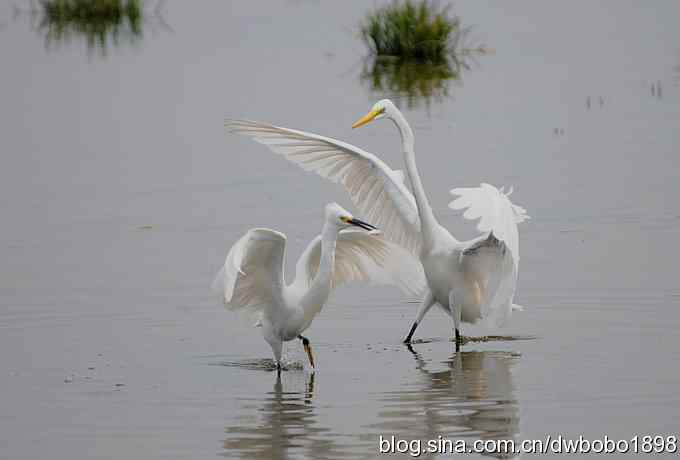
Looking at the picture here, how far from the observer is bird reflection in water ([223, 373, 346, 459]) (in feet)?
24.6

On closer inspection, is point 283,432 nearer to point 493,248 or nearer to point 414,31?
point 493,248


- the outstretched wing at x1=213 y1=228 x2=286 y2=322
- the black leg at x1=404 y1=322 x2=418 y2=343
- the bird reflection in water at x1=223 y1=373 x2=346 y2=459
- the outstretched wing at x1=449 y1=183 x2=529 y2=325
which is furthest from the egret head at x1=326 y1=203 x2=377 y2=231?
the black leg at x1=404 y1=322 x2=418 y2=343

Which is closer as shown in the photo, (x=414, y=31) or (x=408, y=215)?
(x=408, y=215)

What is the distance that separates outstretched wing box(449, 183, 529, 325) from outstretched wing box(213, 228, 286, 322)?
3.92 feet

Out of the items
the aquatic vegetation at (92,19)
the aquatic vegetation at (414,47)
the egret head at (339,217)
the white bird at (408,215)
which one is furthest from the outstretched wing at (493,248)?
the aquatic vegetation at (92,19)

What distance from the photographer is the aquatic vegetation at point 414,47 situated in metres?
24.0

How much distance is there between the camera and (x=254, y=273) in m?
9.11

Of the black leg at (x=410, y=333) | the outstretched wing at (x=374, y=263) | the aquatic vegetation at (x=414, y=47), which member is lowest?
the black leg at (x=410, y=333)

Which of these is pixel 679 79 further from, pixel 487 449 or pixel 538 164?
pixel 487 449

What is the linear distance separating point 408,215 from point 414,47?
15.4 m

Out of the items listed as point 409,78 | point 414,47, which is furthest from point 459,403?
point 414,47

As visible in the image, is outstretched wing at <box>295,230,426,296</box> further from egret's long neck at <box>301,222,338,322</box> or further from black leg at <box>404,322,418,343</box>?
egret's long neck at <box>301,222,338,322</box>

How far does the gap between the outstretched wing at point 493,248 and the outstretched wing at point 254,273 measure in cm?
120

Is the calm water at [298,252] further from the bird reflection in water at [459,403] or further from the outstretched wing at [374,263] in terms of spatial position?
the outstretched wing at [374,263]
